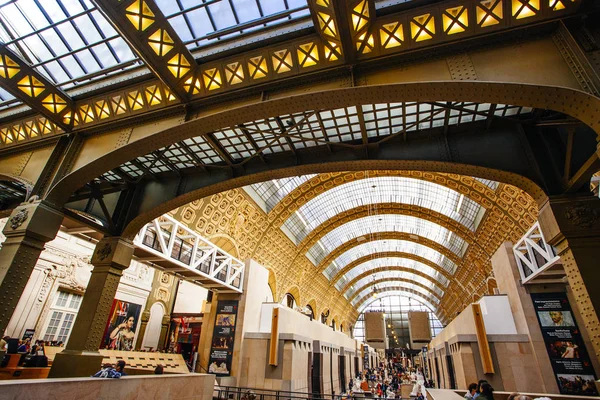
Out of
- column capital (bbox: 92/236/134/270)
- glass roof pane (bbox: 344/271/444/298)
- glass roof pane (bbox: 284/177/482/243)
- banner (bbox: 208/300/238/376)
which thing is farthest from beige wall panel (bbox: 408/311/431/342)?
column capital (bbox: 92/236/134/270)

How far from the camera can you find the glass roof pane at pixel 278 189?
19.3m

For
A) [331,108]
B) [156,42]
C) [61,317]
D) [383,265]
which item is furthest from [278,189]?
[383,265]

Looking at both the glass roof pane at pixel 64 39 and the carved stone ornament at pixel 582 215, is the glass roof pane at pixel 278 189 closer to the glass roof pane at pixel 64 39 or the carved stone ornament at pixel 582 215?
the glass roof pane at pixel 64 39

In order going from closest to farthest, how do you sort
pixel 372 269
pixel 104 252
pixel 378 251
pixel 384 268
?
pixel 104 252 → pixel 378 251 → pixel 384 268 → pixel 372 269

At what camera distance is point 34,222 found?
6.66 metres

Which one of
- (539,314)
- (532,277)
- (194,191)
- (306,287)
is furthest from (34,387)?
(306,287)

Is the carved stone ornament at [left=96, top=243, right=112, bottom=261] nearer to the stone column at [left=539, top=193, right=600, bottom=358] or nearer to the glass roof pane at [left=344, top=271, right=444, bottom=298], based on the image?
the stone column at [left=539, top=193, right=600, bottom=358]

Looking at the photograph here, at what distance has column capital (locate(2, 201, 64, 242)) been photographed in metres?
6.59

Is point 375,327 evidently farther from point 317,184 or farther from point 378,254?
point 317,184

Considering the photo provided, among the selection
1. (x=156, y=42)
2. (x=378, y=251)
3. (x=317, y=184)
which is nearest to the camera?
(x=156, y=42)

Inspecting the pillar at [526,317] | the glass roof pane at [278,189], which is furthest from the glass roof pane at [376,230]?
the pillar at [526,317]

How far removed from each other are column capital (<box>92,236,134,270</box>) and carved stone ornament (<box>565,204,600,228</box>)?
35.9 ft

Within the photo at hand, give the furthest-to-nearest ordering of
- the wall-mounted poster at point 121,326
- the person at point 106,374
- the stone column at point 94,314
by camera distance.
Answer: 1. the wall-mounted poster at point 121,326
2. the stone column at point 94,314
3. the person at point 106,374

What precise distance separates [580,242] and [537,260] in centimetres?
887
